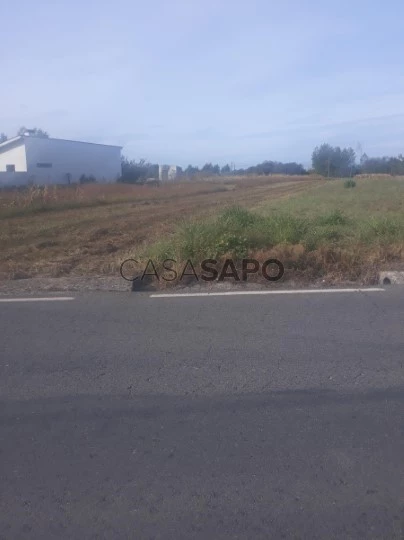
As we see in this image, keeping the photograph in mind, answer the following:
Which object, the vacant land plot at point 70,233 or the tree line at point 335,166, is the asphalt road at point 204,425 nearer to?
the vacant land plot at point 70,233

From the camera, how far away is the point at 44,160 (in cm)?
5309

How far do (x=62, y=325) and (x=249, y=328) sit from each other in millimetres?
2016

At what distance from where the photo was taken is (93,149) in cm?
5903

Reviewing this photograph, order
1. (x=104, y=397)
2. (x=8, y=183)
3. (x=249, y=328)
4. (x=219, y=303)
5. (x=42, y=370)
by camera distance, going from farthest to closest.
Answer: (x=8, y=183), (x=219, y=303), (x=249, y=328), (x=42, y=370), (x=104, y=397)

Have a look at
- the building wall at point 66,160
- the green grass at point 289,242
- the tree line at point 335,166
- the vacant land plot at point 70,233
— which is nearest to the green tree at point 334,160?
the tree line at point 335,166

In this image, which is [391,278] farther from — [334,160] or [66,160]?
[334,160]

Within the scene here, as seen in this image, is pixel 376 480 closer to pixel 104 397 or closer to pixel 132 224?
pixel 104 397

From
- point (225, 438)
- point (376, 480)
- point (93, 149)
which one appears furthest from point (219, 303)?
point (93, 149)

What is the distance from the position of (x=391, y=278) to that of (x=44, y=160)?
48.0 meters

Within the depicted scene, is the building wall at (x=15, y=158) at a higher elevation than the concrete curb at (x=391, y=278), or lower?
higher

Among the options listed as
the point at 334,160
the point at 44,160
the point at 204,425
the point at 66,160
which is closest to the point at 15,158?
the point at 44,160

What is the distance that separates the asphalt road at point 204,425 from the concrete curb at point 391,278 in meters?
1.67

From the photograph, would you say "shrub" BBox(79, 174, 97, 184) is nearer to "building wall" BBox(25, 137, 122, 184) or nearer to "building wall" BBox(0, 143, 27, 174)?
"building wall" BBox(25, 137, 122, 184)

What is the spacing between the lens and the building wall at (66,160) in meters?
52.1
